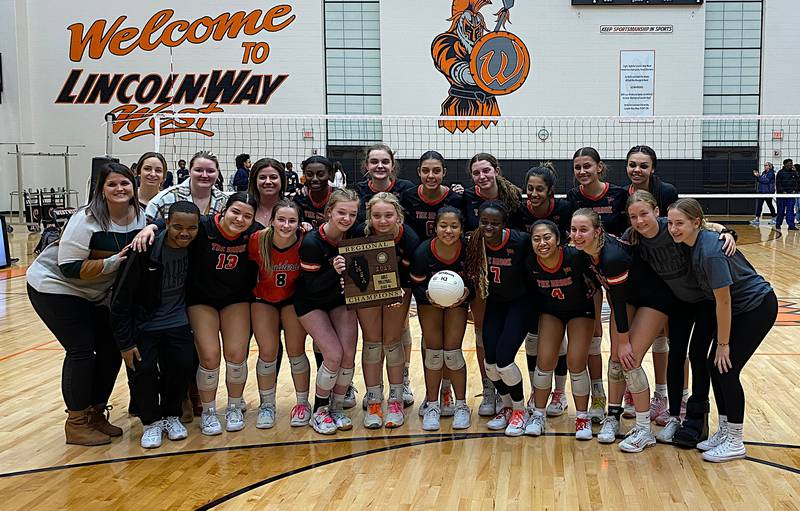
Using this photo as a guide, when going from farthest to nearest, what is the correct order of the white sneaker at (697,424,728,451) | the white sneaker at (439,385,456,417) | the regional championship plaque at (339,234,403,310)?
the white sneaker at (439,385,456,417) → the regional championship plaque at (339,234,403,310) → the white sneaker at (697,424,728,451)

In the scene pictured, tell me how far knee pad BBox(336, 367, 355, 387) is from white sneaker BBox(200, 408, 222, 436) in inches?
29.2

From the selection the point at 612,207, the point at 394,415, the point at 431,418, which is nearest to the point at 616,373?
the point at 612,207

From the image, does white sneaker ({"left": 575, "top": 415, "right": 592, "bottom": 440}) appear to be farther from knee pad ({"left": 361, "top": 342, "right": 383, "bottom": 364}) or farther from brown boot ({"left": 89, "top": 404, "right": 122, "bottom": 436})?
brown boot ({"left": 89, "top": 404, "right": 122, "bottom": 436})

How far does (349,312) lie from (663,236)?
1821 millimetres

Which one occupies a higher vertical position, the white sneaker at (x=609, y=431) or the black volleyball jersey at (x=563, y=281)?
the black volleyball jersey at (x=563, y=281)

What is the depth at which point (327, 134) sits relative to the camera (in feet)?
63.5

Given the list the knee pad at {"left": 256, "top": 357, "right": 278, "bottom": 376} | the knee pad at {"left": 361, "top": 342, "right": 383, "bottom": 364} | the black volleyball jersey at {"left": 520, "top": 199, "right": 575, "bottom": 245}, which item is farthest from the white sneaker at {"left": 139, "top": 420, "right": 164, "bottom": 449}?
the black volleyball jersey at {"left": 520, "top": 199, "right": 575, "bottom": 245}

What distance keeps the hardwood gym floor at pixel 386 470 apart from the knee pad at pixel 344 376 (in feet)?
0.82

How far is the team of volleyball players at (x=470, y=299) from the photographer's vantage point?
413 centimetres

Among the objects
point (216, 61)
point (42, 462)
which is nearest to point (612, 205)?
point (42, 462)

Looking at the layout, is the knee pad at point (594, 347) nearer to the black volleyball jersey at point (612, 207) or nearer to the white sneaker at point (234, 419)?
the black volleyball jersey at point (612, 207)

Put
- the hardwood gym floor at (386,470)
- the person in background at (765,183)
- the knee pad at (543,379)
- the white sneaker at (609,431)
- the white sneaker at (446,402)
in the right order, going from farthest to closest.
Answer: the person in background at (765,183)
the white sneaker at (446,402)
the knee pad at (543,379)
the white sneaker at (609,431)
the hardwood gym floor at (386,470)

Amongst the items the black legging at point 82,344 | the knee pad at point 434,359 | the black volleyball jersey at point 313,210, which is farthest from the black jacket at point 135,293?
the knee pad at point 434,359

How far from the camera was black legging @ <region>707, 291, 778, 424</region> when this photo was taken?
3.95 m
